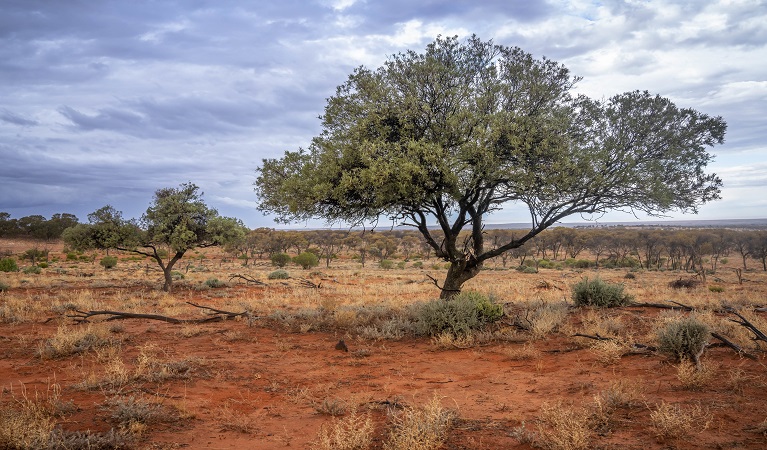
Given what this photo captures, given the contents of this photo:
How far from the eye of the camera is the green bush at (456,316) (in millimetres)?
11398

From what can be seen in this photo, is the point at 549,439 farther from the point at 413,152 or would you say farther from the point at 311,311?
the point at 311,311

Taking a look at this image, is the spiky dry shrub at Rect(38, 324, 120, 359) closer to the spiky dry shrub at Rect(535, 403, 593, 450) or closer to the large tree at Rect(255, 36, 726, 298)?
the large tree at Rect(255, 36, 726, 298)

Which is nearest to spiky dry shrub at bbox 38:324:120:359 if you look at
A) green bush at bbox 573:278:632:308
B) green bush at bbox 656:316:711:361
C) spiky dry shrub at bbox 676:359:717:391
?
spiky dry shrub at bbox 676:359:717:391

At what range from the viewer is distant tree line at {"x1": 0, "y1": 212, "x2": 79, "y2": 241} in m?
70.2

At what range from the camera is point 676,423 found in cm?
494

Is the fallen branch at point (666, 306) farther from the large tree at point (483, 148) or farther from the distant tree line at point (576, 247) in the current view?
the distant tree line at point (576, 247)

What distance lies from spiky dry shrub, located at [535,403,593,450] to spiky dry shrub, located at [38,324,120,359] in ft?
32.3

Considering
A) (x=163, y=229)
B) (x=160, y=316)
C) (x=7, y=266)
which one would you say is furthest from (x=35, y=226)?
(x=160, y=316)

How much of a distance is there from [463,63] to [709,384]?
9902 millimetres

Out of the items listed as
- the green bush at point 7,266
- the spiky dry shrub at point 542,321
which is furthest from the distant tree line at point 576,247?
the spiky dry shrub at point 542,321

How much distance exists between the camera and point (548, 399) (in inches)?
265

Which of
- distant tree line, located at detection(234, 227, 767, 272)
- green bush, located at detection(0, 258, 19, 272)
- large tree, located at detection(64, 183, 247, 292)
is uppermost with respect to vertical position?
large tree, located at detection(64, 183, 247, 292)

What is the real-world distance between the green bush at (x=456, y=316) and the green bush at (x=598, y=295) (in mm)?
3814

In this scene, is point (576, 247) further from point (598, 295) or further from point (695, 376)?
point (695, 376)
